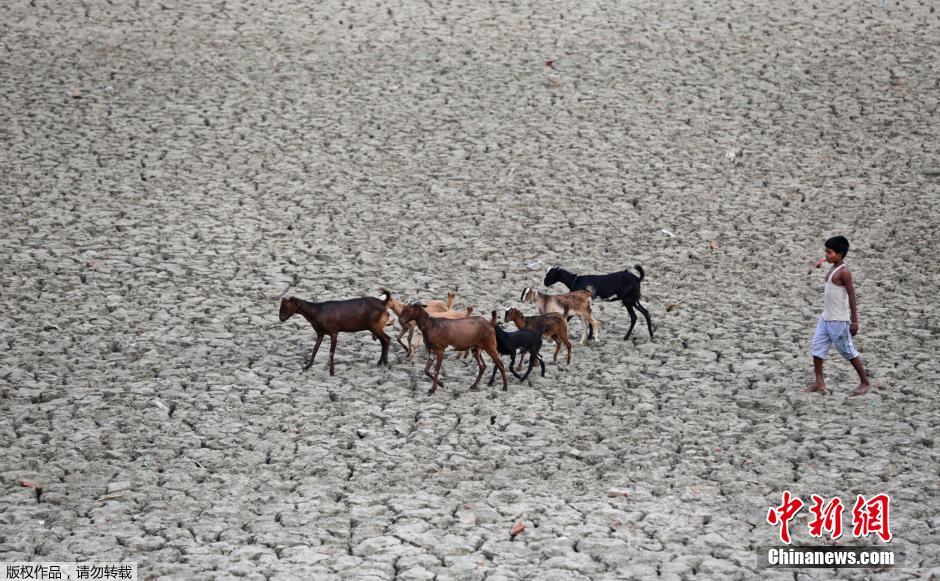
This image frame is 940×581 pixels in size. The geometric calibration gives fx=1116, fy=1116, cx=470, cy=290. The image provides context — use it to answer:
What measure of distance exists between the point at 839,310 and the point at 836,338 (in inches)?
10.1

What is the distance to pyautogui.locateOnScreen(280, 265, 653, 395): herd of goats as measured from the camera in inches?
400

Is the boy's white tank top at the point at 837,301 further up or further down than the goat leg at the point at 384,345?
further up

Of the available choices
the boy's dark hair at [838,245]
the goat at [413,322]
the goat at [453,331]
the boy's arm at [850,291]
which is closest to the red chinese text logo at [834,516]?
the boy's arm at [850,291]

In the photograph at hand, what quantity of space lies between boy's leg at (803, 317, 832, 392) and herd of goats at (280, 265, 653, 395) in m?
1.88

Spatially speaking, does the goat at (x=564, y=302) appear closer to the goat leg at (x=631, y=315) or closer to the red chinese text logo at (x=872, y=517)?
the goat leg at (x=631, y=315)

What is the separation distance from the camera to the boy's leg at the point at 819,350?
10117mm

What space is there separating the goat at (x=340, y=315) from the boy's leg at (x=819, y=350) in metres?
4.00

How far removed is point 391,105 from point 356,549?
10598mm

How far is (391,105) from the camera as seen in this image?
1741cm

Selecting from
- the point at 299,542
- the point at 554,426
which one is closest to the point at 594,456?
the point at 554,426

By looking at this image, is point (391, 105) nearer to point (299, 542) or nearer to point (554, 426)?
point (554, 426)

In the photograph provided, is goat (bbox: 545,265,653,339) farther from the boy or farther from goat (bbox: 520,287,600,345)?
the boy

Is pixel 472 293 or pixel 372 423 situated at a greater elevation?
pixel 472 293

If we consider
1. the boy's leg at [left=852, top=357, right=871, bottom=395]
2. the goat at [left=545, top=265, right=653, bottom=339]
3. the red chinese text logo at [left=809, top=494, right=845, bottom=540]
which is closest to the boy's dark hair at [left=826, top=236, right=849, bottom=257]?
the boy's leg at [left=852, top=357, right=871, bottom=395]
